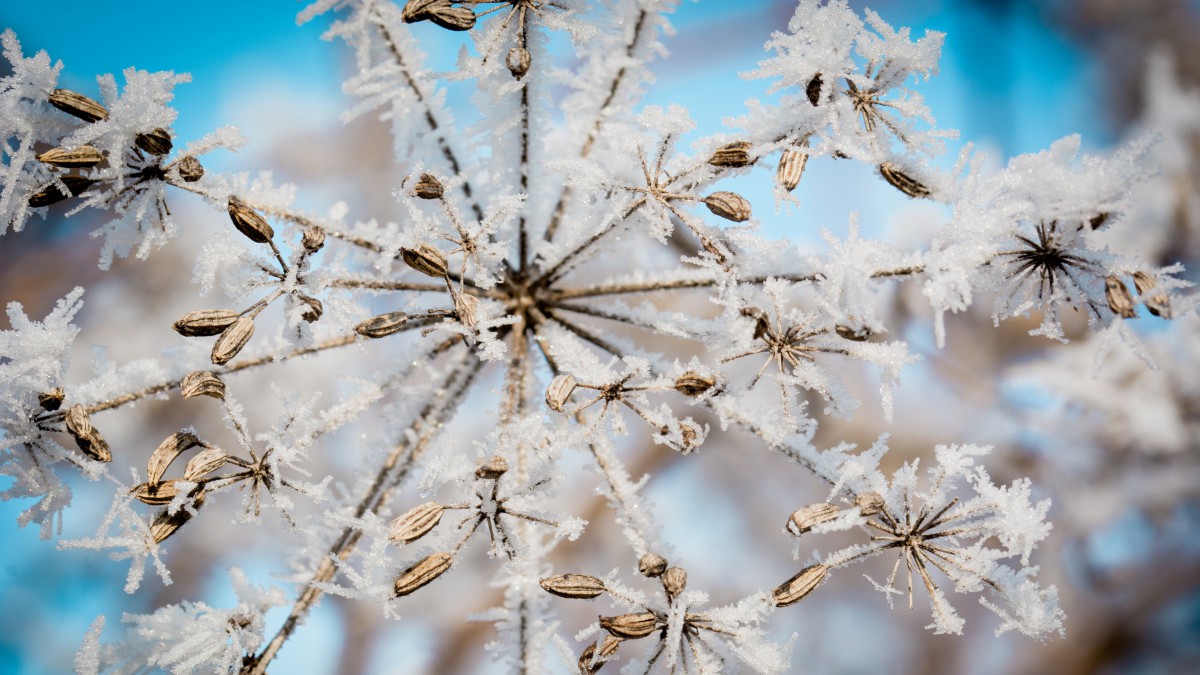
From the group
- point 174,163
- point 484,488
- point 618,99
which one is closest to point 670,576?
point 484,488

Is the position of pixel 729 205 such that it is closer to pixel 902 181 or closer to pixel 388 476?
pixel 902 181

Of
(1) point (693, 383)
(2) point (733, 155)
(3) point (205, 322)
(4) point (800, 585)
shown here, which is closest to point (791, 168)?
(2) point (733, 155)

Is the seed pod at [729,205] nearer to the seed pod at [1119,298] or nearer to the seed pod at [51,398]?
the seed pod at [1119,298]

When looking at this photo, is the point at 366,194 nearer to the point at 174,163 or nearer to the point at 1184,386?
the point at 174,163

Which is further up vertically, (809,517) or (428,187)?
(428,187)

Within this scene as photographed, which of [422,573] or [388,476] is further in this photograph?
[388,476]

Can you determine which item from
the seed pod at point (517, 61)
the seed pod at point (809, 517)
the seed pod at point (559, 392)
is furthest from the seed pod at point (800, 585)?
the seed pod at point (517, 61)

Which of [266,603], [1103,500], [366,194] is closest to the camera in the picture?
[266,603]
